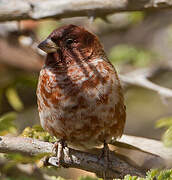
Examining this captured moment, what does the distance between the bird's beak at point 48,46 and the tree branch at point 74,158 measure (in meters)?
0.85

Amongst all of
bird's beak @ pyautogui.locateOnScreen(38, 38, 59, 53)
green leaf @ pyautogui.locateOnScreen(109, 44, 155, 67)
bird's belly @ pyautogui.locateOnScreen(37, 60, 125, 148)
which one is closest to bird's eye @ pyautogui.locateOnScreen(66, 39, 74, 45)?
bird's beak @ pyautogui.locateOnScreen(38, 38, 59, 53)

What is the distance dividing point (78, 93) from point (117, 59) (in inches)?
113

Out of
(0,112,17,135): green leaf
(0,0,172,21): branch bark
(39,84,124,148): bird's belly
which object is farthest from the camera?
(0,0,172,21): branch bark

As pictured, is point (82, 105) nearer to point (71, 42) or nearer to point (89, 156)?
point (89, 156)

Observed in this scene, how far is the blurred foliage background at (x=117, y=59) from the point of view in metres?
6.14

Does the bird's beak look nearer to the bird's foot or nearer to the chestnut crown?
the chestnut crown

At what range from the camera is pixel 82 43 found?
3.80 meters

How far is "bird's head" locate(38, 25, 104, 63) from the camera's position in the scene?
374 cm

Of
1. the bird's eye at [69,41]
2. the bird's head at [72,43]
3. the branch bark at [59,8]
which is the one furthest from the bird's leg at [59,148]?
the branch bark at [59,8]

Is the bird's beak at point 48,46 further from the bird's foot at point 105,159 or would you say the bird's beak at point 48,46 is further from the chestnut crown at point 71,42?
the bird's foot at point 105,159

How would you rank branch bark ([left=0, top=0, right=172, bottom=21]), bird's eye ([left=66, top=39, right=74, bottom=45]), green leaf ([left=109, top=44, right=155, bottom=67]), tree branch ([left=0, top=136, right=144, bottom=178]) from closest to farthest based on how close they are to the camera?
tree branch ([left=0, top=136, right=144, bottom=178]) < bird's eye ([left=66, top=39, right=74, bottom=45]) < branch bark ([left=0, top=0, right=172, bottom=21]) < green leaf ([left=109, top=44, right=155, bottom=67])

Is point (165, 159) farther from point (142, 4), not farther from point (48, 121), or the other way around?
point (142, 4)

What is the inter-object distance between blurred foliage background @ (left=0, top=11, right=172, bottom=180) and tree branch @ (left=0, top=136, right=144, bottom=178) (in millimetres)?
1504

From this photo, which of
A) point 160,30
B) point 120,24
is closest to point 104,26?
point 120,24
